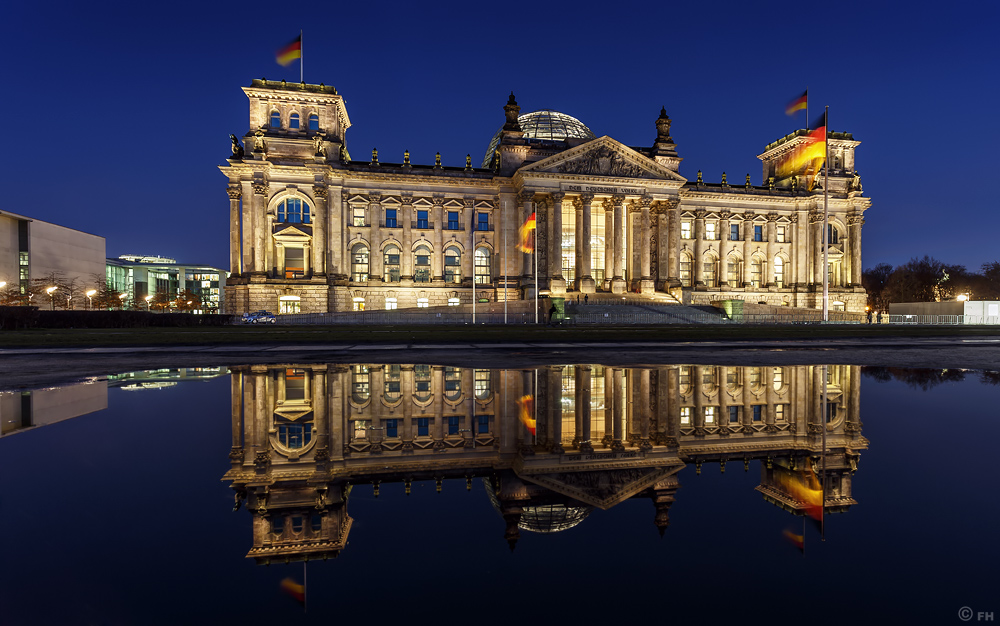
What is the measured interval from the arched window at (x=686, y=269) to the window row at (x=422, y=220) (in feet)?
96.5

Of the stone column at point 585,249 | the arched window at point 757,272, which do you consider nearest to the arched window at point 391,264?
the stone column at point 585,249

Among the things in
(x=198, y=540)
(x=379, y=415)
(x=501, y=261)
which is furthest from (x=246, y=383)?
(x=501, y=261)

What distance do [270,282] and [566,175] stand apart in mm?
38315

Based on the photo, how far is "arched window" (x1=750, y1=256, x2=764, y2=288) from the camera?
70188 millimetres

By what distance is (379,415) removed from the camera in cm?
821

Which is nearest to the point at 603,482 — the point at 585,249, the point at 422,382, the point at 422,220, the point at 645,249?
the point at 422,382

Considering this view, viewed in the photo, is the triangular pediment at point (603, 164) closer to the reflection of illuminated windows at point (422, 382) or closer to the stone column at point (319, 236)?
the stone column at point (319, 236)

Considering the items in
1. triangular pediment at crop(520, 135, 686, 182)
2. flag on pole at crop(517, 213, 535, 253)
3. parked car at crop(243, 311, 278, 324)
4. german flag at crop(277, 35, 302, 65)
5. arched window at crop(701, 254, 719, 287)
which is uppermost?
german flag at crop(277, 35, 302, 65)

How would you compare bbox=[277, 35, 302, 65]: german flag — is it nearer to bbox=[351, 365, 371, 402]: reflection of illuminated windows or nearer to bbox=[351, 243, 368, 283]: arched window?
bbox=[351, 243, 368, 283]: arched window

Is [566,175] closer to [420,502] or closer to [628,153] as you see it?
[628,153]

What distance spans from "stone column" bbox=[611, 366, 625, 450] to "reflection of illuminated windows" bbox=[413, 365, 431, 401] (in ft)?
12.9

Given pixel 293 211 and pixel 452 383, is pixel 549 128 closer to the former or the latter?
pixel 293 211

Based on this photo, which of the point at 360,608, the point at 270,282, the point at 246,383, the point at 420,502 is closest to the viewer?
the point at 360,608

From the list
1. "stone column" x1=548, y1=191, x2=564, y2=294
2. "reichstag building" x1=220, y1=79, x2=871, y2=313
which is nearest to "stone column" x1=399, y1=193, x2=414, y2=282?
"reichstag building" x1=220, y1=79, x2=871, y2=313
